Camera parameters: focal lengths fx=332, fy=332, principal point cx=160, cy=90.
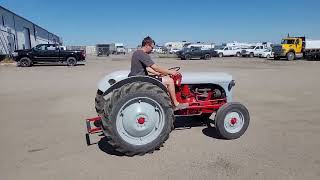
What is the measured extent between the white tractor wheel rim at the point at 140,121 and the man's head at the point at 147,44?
104 centimetres

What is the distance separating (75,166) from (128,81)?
158 cm

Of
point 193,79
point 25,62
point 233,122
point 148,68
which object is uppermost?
point 148,68

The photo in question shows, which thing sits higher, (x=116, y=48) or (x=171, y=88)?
(x=116, y=48)

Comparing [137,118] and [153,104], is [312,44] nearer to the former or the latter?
[153,104]

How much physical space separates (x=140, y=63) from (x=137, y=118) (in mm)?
1061

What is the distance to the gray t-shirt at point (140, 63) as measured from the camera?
18.8 ft

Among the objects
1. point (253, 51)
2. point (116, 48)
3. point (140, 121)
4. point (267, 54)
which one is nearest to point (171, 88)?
point (140, 121)

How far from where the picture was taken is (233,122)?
6082mm

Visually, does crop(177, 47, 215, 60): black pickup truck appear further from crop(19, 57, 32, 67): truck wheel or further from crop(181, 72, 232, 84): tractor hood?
crop(181, 72, 232, 84): tractor hood

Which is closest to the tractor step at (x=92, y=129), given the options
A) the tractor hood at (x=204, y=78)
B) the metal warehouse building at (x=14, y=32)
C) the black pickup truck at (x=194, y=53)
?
the tractor hood at (x=204, y=78)

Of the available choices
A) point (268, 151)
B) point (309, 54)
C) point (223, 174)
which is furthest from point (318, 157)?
point (309, 54)

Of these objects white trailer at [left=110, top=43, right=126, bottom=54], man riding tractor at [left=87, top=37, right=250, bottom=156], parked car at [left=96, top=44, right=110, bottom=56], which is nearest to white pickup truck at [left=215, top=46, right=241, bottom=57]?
parked car at [left=96, top=44, right=110, bottom=56]

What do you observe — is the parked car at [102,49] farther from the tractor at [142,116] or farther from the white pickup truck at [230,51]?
the tractor at [142,116]

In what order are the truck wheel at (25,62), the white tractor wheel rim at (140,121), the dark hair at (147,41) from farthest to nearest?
the truck wheel at (25,62) → the dark hair at (147,41) → the white tractor wheel rim at (140,121)
